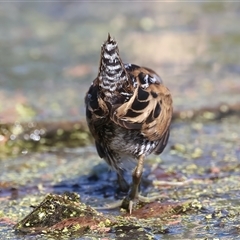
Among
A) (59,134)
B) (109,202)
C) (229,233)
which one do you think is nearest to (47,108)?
(59,134)

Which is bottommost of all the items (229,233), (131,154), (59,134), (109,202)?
(229,233)

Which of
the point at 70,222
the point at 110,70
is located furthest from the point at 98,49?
the point at 70,222

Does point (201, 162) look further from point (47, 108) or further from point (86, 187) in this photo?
point (47, 108)

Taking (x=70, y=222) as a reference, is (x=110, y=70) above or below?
above

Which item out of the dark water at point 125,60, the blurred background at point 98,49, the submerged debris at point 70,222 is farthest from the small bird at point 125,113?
the blurred background at point 98,49

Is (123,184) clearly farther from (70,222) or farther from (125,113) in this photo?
(70,222)

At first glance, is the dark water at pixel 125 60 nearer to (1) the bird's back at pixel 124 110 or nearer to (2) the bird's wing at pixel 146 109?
(1) the bird's back at pixel 124 110
